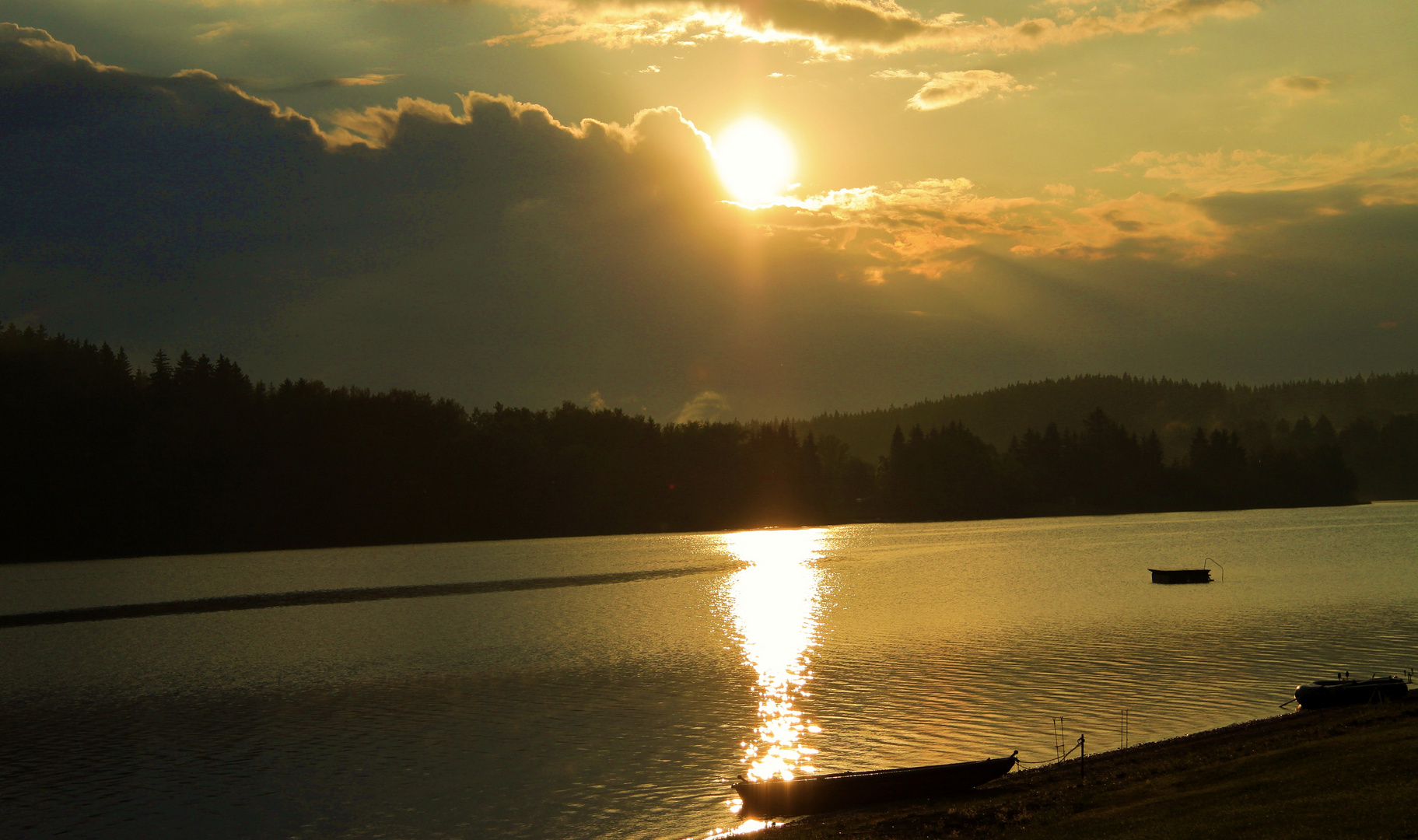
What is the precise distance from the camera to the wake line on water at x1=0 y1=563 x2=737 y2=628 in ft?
299

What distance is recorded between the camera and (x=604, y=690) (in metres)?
52.1

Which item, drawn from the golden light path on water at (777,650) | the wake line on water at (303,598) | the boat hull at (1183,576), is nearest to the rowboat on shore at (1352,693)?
the golden light path on water at (777,650)

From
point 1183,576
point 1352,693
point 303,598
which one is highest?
point 1352,693

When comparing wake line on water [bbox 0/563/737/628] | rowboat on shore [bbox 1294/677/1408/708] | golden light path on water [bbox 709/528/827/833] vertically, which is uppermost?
rowboat on shore [bbox 1294/677/1408/708]

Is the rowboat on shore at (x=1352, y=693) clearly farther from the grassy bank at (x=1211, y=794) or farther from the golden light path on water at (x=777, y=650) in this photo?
the golden light path on water at (x=777, y=650)

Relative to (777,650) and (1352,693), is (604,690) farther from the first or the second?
(1352,693)

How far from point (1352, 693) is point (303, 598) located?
314 feet

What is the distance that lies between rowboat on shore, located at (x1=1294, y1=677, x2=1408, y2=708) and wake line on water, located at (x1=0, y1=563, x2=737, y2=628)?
85.7 m

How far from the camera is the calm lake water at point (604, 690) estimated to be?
33.7 m

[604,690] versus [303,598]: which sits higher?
[303,598]

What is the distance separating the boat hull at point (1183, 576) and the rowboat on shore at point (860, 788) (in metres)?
75.6

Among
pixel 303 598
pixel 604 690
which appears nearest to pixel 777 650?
pixel 604 690

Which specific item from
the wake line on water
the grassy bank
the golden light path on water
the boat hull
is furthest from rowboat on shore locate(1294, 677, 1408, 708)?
the wake line on water

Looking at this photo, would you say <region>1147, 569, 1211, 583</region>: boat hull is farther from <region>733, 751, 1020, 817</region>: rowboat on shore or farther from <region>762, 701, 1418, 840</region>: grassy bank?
<region>733, 751, 1020, 817</region>: rowboat on shore
